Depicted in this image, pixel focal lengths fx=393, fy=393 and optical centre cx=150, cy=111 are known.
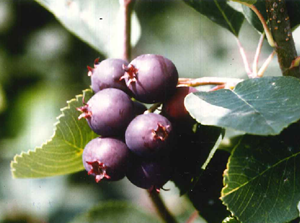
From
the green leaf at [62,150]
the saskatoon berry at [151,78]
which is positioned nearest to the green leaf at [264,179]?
the saskatoon berry at [151,78]

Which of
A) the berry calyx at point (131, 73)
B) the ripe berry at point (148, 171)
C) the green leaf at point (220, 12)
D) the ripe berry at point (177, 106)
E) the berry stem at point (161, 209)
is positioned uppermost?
the green leaf at point (220, 12)

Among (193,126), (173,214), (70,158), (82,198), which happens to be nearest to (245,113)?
(193,126)

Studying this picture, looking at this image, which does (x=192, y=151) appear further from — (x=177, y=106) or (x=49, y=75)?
(x=49, y=75)

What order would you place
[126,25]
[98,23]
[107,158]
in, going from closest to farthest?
[107,158] → [126,25] → [98,23]

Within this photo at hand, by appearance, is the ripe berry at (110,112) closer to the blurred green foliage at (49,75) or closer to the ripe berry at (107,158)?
the ripe berry at (107,158)

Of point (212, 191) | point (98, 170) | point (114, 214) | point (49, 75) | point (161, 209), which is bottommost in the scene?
point (114, 214)

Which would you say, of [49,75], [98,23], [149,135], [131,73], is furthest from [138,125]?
[49,75]

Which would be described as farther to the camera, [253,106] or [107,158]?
[107,158]

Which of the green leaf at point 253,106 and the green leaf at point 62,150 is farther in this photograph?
the green leaf at point 62,150
